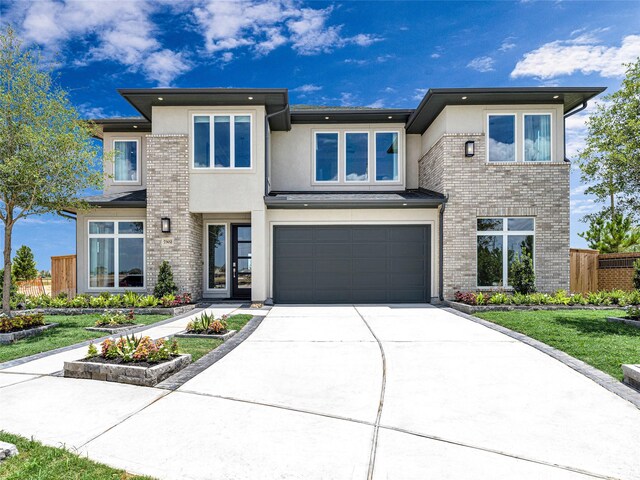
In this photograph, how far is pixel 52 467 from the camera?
2.60m

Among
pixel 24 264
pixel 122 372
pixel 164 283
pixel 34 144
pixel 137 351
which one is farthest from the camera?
pixel 24 264

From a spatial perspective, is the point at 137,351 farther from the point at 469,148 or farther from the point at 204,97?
the point at 469,148

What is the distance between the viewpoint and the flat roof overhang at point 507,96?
1023cm

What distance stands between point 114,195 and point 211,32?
5.91m

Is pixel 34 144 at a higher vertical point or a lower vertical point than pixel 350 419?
higher

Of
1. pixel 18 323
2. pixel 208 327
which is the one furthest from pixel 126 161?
pixel 208 327

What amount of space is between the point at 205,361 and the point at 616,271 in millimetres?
13355

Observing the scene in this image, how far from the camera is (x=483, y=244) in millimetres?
11016

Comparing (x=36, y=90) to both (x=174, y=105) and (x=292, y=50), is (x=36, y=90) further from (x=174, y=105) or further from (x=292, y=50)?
(x=292, y=50)

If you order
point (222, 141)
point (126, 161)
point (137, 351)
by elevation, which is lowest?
point (137, 351)

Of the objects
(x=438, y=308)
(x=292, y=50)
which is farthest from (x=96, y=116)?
(x=438, y=308)

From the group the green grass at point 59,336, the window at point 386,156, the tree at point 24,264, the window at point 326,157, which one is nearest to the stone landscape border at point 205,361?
the green grass at point 59,336

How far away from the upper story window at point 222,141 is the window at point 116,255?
302cm

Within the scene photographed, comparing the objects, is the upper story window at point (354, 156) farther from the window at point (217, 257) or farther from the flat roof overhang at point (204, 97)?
the window at point (217, 257)
